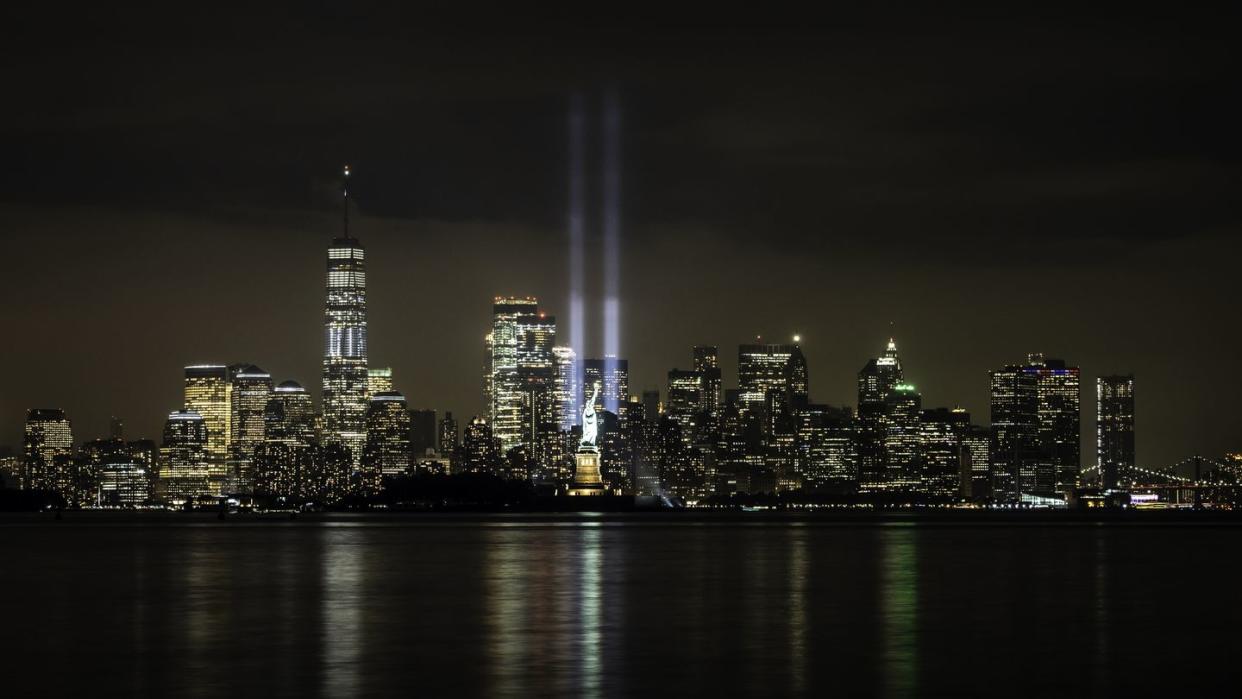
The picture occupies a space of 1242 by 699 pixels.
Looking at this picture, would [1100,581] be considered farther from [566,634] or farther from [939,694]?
[939,694]

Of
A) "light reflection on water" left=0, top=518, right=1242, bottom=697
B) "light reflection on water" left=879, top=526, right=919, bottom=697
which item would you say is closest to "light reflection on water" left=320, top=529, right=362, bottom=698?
"light reflection on water" left=0, top=518, right=1242, bottom=697

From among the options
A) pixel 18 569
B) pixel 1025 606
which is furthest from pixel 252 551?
pixel 1025 606

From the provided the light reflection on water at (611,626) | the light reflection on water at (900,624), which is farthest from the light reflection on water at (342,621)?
the light reflection on water at (900,624)

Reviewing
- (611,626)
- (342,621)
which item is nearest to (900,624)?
(611,626)

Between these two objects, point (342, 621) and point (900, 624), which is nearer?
point (900, 624)

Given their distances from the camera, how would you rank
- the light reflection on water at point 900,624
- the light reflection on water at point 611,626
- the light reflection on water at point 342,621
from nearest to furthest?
the light reflection on water at point 900,624 < the light reflection on water at point 611,626 < the light reflection on water at point 342,621

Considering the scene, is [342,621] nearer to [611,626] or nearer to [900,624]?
[611,626]

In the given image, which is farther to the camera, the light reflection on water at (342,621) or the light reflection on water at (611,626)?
the light reflection on water at (342,621)

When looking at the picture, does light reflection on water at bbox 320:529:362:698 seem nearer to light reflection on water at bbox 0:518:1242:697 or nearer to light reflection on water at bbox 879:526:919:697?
light reflection on water at bbox 0:518:1242:697

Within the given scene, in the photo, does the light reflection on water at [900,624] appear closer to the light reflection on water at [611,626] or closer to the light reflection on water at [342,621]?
the light reflection on water at [611,626]
